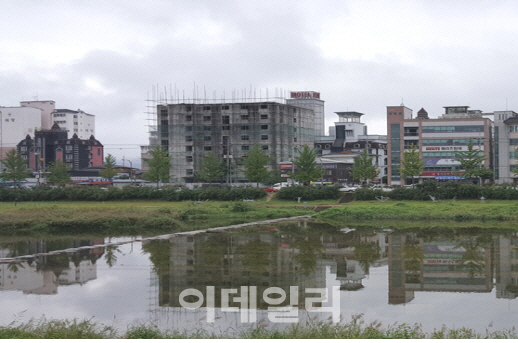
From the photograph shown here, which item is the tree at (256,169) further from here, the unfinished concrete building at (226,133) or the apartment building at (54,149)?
the apartment building at (54,149)

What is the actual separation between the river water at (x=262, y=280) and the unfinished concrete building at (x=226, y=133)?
57266 millimetres

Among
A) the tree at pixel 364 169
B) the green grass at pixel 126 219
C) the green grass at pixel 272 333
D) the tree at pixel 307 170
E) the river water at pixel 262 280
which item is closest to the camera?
the green grass at pixel 272 333

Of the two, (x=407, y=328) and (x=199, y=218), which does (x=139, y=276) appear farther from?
(x=199, y=218)

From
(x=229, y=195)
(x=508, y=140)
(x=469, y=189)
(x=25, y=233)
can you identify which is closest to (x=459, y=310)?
(x=25, y=233)

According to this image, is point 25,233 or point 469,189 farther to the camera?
point 469,189

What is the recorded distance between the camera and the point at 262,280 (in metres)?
21.0

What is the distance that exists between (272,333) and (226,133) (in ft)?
260

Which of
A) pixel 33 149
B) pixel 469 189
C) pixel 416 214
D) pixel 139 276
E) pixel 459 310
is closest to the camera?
pixel 459 310

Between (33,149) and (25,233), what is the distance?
8468 cm

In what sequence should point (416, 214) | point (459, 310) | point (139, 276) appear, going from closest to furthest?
point (459, 310) < point (139, 276) < point (416, 214)

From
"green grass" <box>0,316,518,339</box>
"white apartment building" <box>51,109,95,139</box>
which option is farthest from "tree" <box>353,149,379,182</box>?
"white apartment building" <box>51,109,95,139</box>

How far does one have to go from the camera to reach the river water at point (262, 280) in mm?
16641

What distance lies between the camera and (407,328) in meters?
14.9

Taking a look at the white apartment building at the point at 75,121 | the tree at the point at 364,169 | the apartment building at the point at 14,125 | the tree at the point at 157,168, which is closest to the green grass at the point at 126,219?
the tree at the point at 157,168
